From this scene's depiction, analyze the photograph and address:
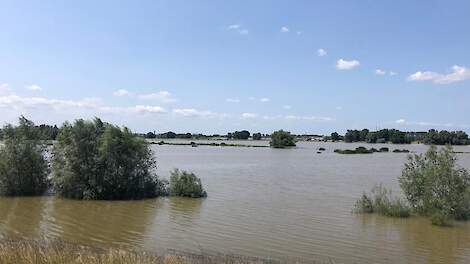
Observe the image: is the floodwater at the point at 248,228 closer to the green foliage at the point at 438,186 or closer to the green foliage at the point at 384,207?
the green foliage at the point at 384,207

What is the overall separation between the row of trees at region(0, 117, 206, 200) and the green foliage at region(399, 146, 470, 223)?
51.1 ft

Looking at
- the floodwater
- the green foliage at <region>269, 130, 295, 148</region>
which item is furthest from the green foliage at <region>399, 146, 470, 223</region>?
the green foliage at <region>269, 130, 295, 148</region>

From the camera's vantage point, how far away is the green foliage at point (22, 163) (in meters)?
38.0

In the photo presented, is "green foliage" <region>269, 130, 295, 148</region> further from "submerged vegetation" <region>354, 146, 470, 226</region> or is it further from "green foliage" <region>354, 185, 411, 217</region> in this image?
"submerged vegetation" <region>354, 146, 470, 226</region>

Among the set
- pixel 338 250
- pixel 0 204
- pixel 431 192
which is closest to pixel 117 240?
pixel 338 250

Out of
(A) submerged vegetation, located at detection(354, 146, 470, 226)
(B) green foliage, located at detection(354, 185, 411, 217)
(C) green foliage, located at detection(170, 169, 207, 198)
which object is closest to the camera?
(A) submerged vegetation, located at detection(354, 146, 470, 226)

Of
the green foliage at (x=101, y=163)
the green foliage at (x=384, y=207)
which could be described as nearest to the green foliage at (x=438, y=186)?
the green foliage at (x=384, y=207)

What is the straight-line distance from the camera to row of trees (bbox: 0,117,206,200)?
122 feet

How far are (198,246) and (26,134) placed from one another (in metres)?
22.8

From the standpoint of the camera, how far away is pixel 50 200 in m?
36.2

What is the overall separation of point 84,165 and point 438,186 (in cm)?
2320

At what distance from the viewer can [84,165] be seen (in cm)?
3706

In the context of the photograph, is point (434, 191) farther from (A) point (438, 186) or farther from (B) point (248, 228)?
(B) point (248, 228)

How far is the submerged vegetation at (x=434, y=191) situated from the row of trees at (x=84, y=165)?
1478 cm
